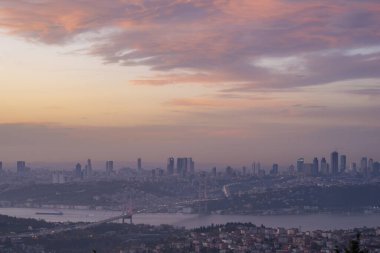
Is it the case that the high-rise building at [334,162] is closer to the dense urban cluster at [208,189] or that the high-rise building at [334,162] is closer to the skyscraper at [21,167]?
the dense urban cluster at [208,189]

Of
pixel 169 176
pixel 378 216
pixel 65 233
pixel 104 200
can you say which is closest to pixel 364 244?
pixel 65 233

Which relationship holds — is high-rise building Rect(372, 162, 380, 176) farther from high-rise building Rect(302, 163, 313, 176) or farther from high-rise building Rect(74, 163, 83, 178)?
high-rise building Rect(74, 163, 83, 178)

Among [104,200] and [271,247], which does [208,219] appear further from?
[271,247]

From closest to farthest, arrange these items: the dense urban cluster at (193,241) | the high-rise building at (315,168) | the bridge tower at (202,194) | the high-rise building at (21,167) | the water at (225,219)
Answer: the dense urban cluster at (193,241) < the water at (225,219) < the bridge tower at (202,194) < the high-rise building at (315,168) < the high-rise building at (21,167)

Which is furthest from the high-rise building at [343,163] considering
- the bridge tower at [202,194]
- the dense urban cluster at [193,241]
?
the dense urban cluster at [193,241]

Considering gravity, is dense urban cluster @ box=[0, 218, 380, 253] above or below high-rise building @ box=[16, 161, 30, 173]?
below

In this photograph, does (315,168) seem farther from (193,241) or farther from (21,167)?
(193,241)

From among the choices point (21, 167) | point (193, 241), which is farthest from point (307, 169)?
point (193, 241)

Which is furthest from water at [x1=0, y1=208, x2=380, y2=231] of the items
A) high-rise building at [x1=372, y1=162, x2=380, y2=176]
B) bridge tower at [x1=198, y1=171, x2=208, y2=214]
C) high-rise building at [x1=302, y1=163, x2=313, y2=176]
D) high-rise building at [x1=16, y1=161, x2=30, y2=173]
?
high-rise building at [x1=16, y1=161, x2=30, y2=173]

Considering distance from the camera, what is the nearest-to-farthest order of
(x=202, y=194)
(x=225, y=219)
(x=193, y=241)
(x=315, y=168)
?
(x=193, y=241) < (x=225, y=219) < (x=202, y=194) < (x=315, y=168)
